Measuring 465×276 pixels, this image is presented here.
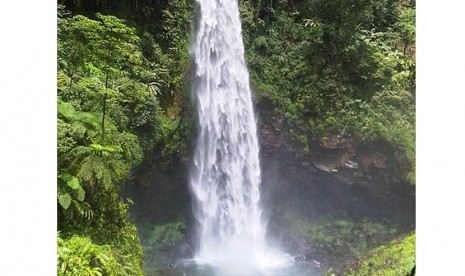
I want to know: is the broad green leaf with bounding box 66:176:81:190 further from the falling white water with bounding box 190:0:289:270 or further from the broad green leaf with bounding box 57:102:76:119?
the falling white water with bounding box 190:0:289:270

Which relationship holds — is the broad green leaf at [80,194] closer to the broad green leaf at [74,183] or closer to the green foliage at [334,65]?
the broad green leaf at [74,183]

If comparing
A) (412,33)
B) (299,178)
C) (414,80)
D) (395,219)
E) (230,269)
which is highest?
(412,33)

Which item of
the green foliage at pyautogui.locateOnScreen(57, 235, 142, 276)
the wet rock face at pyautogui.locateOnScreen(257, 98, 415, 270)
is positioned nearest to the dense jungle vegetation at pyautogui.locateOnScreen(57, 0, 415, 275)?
the green foliage at pyautogui.locateOnScreen(57, 235, 142, 276)

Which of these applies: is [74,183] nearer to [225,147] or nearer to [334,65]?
[225,147]

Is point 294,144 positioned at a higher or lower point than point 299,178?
higher

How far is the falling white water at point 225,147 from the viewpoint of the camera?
5137 millimetres

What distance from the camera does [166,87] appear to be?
15.3ft

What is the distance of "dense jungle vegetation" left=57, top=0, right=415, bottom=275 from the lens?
4.07 metres

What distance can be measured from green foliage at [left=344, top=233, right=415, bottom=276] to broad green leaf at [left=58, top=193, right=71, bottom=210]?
2597 mm

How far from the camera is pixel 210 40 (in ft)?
17.5

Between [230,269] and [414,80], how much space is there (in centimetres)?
243
